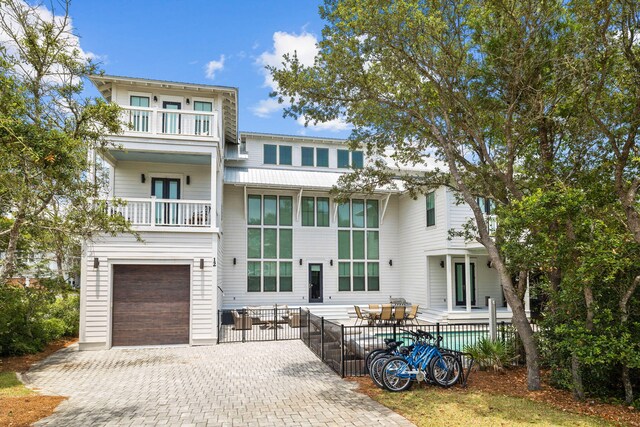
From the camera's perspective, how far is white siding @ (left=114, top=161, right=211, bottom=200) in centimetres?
1556

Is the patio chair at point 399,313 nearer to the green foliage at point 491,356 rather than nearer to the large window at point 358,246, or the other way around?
the large window at point 358,246

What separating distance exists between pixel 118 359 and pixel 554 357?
34.7 ft

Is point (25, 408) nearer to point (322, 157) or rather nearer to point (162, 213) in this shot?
point (162, 213)

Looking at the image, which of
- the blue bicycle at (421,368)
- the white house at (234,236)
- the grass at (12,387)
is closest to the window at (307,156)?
the white house at (234,236)

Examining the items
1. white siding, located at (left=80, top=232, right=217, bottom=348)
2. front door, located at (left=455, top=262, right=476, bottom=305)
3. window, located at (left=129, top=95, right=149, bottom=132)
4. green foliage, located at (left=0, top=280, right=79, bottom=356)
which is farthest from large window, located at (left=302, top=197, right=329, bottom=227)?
green foliage, located at (left=0, top=280, right=79, bottom=356)

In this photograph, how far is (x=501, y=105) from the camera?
9.60 metres

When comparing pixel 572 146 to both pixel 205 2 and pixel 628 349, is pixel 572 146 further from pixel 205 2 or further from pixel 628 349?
pixel 205 2

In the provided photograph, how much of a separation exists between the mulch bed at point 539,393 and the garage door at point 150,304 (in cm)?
688

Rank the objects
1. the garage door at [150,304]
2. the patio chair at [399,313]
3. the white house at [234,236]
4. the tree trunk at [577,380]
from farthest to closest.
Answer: the patio chair at [399,313]
the white house at [234,236]
the garage door at [150,304]
the tree trunk at [577,380]

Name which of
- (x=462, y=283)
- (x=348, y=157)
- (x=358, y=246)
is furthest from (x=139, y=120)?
(x=462, y=283)

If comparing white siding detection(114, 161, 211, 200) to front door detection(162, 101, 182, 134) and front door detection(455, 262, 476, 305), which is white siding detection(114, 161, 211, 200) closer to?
front door detection(162, 101, 182, 134)

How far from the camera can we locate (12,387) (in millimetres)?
8344

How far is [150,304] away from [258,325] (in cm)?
484

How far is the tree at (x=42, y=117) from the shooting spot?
6938mm
